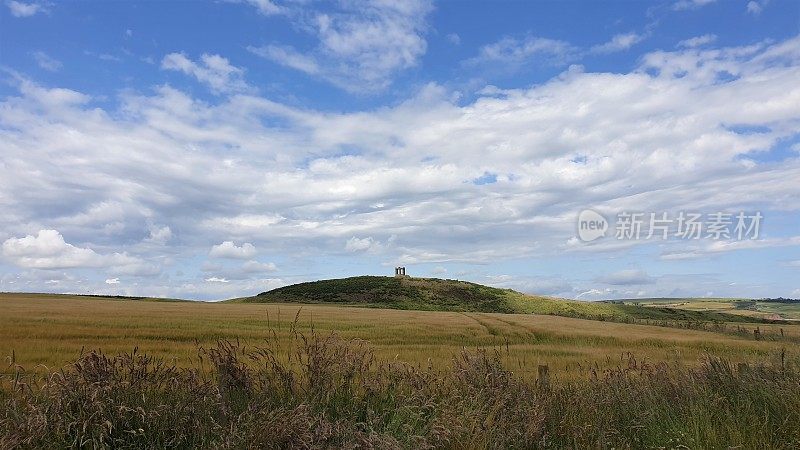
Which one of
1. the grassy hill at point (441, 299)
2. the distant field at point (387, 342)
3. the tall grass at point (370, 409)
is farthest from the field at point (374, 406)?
the grassy hill at point (441, 299)

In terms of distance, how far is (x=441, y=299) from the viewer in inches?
4264

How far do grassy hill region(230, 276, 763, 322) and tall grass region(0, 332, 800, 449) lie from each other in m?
82.6

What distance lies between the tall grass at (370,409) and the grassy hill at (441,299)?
82608 millimetres

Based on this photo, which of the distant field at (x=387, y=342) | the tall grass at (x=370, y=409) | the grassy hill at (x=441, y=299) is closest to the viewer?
the tall grass at (x=370, y=409)

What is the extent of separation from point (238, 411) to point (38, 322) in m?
26.5

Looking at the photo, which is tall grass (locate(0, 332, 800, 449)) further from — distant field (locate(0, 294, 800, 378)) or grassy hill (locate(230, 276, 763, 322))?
grassy hill (locate(230, 276, 763, 322))

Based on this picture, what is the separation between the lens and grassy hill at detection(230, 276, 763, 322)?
9500 cm

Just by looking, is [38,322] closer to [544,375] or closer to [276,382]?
[276,382]

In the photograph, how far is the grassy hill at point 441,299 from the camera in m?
95.0

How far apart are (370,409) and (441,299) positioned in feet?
340

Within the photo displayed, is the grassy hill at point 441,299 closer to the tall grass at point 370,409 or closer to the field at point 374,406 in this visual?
the field at point 374,406

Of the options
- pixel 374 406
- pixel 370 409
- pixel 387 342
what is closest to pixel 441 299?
pixel 387 342

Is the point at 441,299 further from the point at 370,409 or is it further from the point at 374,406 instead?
the point at 370,409

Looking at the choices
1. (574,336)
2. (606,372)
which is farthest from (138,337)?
(574,336)
